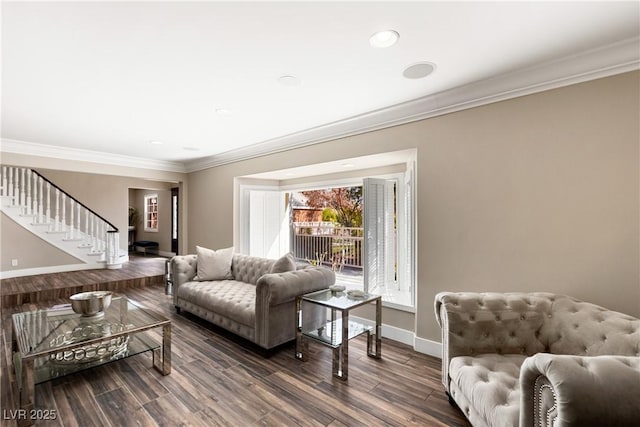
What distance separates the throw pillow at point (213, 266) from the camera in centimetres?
395

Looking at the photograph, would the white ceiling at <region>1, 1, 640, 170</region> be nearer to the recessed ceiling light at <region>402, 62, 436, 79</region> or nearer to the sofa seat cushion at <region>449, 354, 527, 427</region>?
the recessed ceiling light at <region>402, 62, 436, 79</region>

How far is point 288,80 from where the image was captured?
2.39 m

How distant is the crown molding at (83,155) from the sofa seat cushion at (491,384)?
5.92 m

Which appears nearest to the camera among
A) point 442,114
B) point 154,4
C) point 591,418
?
point 591,418

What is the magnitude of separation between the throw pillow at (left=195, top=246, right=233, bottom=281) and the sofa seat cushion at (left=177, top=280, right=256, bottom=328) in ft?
0.32

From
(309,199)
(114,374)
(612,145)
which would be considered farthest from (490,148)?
(309,199)

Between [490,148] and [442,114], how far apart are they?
554 millimetres

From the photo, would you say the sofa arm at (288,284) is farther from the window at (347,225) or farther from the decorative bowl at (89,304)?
the decorative bowl at (89,304)

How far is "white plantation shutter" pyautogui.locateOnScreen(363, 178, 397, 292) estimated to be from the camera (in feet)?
11.3

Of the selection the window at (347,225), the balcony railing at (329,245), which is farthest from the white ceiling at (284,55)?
the balcony railing at (329,245)

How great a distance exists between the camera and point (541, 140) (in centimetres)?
224

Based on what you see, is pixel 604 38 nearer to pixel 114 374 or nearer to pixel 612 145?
pixel 612 145

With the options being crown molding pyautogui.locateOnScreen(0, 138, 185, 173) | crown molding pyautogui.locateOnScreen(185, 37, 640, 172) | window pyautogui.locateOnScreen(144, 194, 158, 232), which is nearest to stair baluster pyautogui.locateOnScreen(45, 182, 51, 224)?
crown molding pyautogui.locateOnScreen(0, 138, 185, 173)

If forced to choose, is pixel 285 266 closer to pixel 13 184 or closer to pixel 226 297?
pixel 226 297
